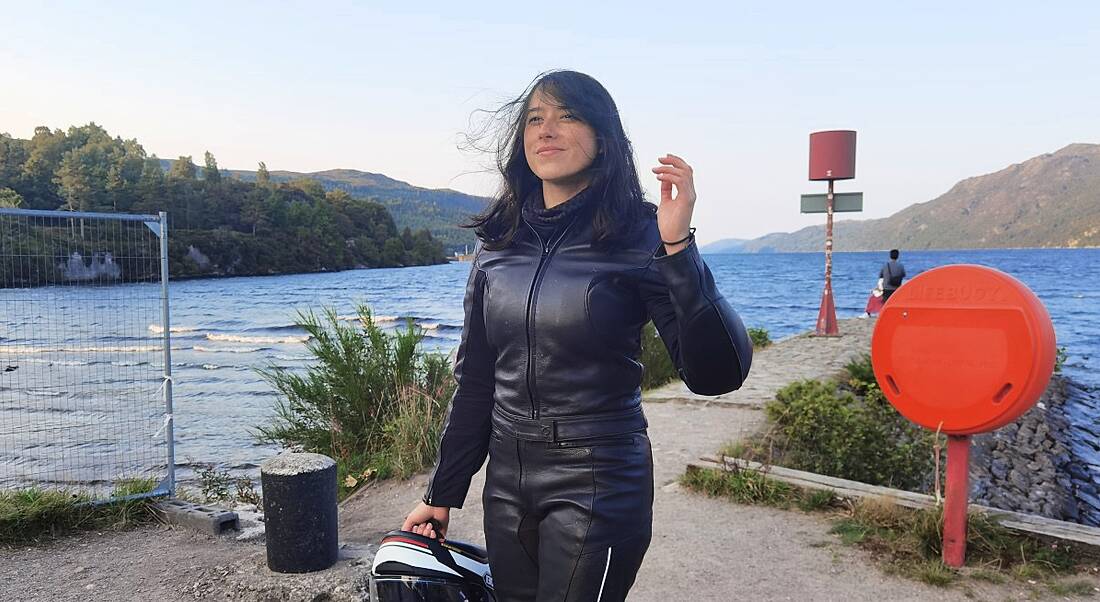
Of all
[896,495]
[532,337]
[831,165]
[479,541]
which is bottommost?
[479,541]

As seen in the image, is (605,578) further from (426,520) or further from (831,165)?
(831,165)

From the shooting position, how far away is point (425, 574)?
1.84 m

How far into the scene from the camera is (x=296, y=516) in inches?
165

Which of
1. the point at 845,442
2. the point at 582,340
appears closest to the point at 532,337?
the point at 582,340

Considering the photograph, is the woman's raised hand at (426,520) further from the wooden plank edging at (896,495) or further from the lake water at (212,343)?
the lake water at (212,343)

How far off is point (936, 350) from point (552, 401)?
9.95 ft

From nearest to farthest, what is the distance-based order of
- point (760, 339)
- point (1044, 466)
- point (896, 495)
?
point (896, 495), point (1044, 466), point (760, 339)

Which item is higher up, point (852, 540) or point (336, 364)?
point (336, 364)

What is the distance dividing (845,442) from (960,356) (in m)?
2.24

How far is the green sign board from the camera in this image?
13.8 meters

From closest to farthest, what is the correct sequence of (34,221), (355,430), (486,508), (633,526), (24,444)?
1. (633,526)
2. (486,508)
3. (34,221)
4. (355,430)
5. (24,444)

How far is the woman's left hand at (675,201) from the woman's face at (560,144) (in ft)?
0.93

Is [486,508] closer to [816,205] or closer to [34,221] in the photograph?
[34,221]

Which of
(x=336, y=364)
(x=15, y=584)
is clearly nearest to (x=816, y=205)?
(x=336, y=364)
